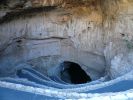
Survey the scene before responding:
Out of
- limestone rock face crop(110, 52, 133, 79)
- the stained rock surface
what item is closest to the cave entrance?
the stained rock surface

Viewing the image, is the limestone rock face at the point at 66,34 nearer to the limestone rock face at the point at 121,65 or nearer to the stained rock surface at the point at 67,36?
the stained rock surface at the point at 67,36

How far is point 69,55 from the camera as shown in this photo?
6250 mm

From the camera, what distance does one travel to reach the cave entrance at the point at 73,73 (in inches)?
246

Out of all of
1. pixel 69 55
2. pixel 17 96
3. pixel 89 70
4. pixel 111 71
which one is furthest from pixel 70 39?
pixel 17 96

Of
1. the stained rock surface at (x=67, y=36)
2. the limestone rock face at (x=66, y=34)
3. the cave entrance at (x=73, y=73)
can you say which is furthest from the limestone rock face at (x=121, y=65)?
the cave entrance at (x=73, y=73)

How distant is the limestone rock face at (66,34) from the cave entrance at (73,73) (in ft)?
0.44

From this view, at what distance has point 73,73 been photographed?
658 cm

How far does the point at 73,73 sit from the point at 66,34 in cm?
90

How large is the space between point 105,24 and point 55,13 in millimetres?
982

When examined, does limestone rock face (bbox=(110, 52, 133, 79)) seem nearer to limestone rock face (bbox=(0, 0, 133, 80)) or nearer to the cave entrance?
limestone rock face (bbox=(0, 0, 133, 80))

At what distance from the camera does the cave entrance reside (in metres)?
6.24

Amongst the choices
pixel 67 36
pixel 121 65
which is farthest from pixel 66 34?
pixel 121 65

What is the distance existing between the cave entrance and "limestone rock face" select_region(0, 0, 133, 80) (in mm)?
134

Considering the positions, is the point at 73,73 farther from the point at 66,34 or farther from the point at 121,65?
the point at 121,65
